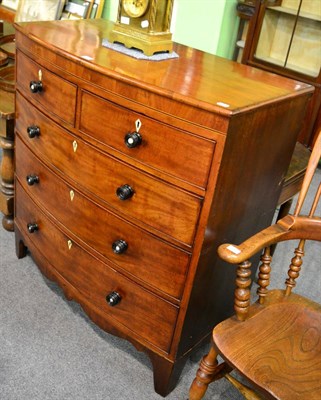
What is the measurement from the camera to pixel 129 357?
73.3 inches

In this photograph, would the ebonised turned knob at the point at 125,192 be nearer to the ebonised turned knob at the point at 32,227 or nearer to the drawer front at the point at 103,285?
the drawer front at the point at 103,285

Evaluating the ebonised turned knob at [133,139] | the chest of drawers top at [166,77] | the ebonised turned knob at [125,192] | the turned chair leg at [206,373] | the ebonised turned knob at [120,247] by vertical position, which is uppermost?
the chest of drawers top at [166,77]

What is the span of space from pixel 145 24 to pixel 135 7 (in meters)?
0.07

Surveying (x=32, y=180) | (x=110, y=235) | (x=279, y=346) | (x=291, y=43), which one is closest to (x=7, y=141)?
(x=32, y=180)

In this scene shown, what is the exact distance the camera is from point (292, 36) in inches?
137

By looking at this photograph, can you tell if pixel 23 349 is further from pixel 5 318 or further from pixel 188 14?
pixel 188 14

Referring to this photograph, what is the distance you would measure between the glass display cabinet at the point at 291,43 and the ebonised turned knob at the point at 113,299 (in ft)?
7.95

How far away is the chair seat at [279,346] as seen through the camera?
3.92 feet

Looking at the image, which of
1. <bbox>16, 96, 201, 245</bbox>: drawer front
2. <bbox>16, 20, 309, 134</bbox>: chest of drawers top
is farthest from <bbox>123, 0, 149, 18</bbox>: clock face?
<bbox>16, 96, 201, 245</bbox>: drawer front

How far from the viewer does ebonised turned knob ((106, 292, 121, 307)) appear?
1.63 meters

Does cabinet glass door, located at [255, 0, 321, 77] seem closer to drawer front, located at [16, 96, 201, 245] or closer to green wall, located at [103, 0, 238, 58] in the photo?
green wall, located at [103, 0, 238, 58]

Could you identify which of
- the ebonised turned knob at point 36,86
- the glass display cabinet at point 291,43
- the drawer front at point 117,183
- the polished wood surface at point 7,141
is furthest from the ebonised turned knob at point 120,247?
the glass display cabinet at point 291,43

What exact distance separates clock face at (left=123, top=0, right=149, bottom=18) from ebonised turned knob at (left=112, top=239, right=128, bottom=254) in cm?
77

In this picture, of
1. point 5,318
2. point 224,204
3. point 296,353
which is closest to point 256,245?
point 224,204
